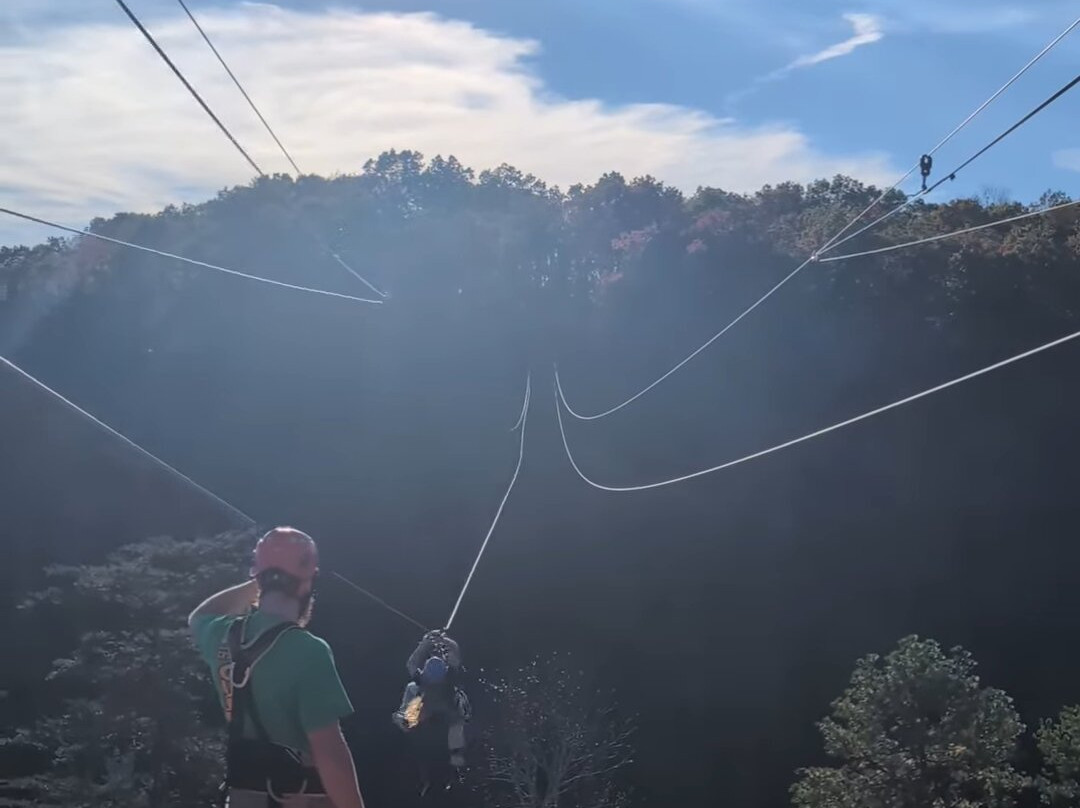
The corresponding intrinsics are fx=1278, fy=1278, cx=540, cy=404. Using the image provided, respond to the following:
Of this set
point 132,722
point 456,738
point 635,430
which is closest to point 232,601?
point 456,738

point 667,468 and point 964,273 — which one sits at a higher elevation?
point 964,273

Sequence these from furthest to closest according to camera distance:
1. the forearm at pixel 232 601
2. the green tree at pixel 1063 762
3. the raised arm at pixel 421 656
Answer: the green tree at pixel 1063 762, the raised arm at pixel 421 656, the forearm at pixel 232 601

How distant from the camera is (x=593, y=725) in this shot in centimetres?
2959

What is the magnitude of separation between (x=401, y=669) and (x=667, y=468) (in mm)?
9873

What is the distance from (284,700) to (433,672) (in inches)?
83.9

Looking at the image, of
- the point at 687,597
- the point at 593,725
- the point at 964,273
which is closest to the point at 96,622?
the point at 593,725

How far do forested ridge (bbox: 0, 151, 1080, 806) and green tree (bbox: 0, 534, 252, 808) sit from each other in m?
13.7

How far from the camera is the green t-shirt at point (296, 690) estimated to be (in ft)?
7.95

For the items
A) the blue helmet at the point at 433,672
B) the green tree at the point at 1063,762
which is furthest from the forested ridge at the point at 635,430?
the blue helmet at the point at 433,672

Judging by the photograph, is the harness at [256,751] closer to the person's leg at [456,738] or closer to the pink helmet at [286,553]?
the pink helmet at [286,553]

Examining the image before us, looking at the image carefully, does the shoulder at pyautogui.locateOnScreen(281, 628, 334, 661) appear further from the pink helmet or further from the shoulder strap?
the pink helmet

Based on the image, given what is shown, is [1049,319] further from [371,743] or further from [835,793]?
[371,743]

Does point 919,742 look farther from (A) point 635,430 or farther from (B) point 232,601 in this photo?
(B) point 232,601

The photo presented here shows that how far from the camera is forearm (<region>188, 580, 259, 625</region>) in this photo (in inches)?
115
